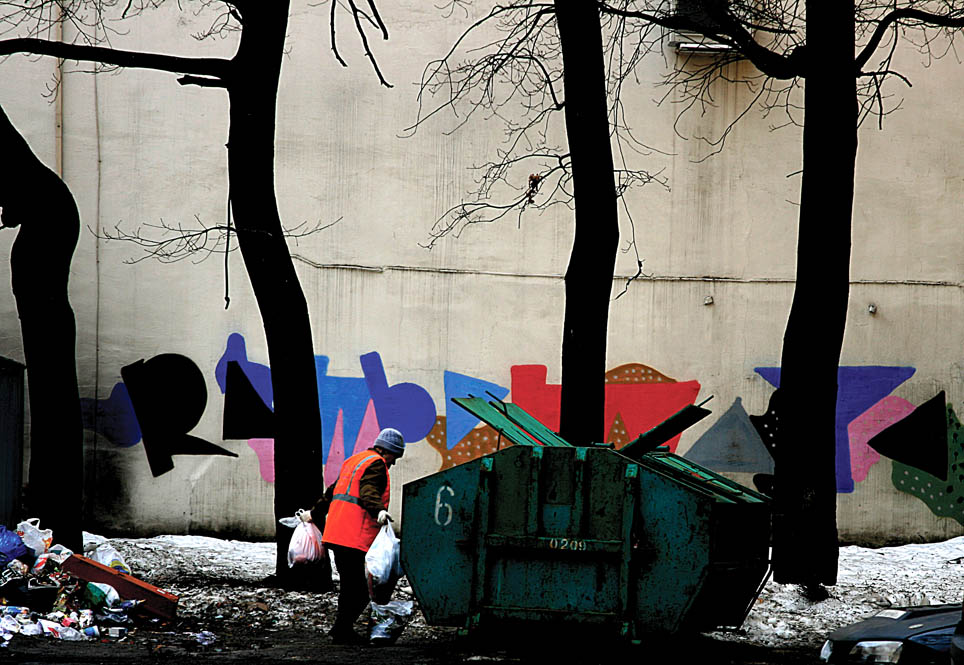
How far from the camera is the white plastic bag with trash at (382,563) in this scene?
25.2 ft

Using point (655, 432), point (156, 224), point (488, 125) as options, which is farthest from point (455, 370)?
point (655, 432)

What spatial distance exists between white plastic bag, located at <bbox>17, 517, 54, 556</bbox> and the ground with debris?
1019mm

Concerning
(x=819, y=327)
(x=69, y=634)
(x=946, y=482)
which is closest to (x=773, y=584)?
(x=819, y=327)

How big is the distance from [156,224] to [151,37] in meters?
2.20

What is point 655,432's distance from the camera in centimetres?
730

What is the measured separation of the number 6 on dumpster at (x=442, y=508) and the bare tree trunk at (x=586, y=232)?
2.47 meters

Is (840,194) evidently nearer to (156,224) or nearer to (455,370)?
(455,370)

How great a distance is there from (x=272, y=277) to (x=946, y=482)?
832 cm

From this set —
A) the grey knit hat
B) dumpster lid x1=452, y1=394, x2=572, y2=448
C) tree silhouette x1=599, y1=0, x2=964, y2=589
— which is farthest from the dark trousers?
tree silhouette x1=599, y1=0, x2=964, y2=589

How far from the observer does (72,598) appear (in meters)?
8.79

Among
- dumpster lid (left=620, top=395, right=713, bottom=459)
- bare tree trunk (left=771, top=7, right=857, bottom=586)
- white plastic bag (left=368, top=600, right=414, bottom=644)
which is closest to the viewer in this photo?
dumpster lid (left=620, top=395, right=713, bottom=459)

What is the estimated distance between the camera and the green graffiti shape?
13.1 meters

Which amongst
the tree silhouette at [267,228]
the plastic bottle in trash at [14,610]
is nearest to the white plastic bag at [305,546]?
the tree silhouette at [267,228]

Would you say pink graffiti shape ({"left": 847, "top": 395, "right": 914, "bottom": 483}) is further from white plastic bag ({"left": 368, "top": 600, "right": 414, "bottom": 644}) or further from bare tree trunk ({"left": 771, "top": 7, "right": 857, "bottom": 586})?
white plastic bag ({"left": 368, "top": 600, "right": 414, "bottom": 644})
